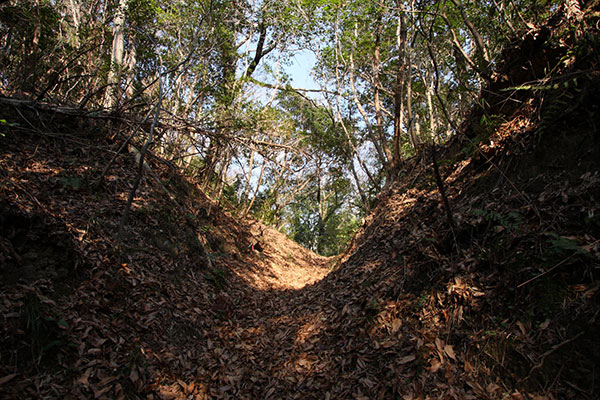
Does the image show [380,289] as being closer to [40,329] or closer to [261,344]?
[261,344]

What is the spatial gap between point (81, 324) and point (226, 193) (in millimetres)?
10664

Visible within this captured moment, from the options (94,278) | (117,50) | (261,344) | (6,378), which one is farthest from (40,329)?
(117,50)

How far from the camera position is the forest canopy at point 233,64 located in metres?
6.36

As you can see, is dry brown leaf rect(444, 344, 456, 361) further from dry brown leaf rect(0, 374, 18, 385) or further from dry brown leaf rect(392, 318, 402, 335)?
dry brown leaf rect(0, 374, 18, 385)

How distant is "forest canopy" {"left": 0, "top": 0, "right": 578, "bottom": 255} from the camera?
6.36m

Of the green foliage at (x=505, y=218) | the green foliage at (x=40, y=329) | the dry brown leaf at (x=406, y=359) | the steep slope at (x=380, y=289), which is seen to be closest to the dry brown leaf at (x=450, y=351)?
the steep slope at (x=380, y=289)

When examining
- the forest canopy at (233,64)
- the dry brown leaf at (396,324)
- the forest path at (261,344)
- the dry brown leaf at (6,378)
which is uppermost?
the forest canopy at (233,64)

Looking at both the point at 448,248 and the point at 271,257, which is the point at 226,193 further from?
the point at 448,248

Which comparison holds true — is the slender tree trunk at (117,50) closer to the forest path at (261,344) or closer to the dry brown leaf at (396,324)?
the forest path at (261,344)

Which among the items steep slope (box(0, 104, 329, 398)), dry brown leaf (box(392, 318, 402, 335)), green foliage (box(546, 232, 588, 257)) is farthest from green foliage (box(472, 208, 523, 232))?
steep slope (box(0, 104, 329, 398))

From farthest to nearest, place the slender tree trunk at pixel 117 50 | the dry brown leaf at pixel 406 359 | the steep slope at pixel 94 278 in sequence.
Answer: the slender tree trunk at pixel 117 50
the dry brown leaf at pixel 406 359
the steep slope at pixel 94 278

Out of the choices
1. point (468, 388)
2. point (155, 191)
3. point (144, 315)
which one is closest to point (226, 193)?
point (155, 191)

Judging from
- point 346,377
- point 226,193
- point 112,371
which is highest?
point 226,193

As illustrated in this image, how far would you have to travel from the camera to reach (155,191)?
280 inches
